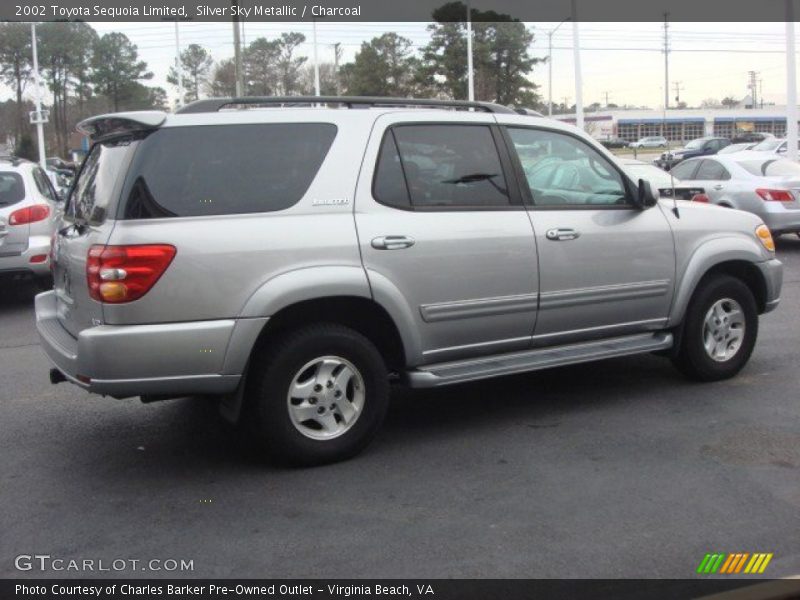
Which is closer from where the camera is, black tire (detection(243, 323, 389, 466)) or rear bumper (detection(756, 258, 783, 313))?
black tire (detection(243, 323, 389, 466))

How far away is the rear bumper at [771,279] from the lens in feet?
20.6

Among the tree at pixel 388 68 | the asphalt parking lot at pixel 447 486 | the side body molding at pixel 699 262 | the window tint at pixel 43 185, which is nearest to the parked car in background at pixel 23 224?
the window tint at pixel 43 185

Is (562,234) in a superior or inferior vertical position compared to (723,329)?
superior

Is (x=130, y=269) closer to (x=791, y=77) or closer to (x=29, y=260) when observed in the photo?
(x=29, y=260)

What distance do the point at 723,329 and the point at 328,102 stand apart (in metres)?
3.23

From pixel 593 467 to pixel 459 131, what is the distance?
2123 mm

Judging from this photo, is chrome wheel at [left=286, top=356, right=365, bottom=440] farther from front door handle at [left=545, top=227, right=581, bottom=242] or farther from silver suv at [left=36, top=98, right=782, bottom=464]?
front door handle at [left=545, top=227, right=581, bottom=242]

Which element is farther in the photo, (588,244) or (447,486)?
(588,244)

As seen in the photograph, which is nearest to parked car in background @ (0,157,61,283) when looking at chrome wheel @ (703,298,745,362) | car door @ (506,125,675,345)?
car door @ (506,125,675,345)

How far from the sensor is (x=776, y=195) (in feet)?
44.1

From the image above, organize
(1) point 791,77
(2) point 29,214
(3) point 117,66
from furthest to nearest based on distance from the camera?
1. (3) point 117,66
2. (1) point 791,77
3. (2) point 29,214

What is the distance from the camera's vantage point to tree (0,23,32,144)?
154 ft

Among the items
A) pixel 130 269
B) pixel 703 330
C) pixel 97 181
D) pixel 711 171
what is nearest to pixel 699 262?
pixel 703 330

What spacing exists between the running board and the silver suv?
1 cm
